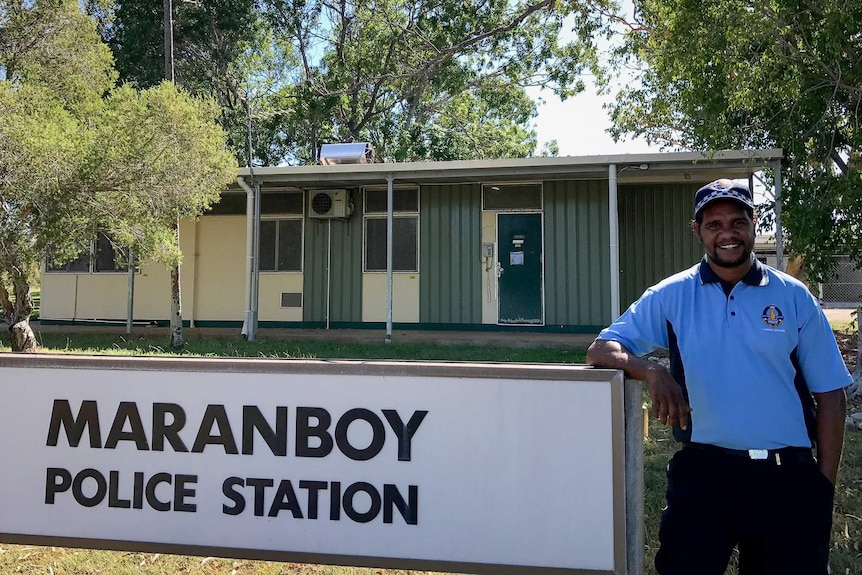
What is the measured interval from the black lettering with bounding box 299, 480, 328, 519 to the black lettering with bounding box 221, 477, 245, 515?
22 centimetres

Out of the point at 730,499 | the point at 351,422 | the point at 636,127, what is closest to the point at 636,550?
the point at 730,499

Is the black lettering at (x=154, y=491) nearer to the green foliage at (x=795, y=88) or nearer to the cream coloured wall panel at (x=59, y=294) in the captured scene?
the green foliage at (x=795, y=88)

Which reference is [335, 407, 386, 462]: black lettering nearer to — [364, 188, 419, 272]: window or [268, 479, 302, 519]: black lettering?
→ [268, 479, 302, 519]: black lettering

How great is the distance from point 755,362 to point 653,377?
0.90 feet

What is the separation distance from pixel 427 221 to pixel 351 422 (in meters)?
9.01

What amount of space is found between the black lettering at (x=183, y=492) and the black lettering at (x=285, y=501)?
282 millimetres

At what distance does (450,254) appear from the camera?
36.0ft

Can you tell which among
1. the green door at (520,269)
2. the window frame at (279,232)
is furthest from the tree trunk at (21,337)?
the green door at (520,269)

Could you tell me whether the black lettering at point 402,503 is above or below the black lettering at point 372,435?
below

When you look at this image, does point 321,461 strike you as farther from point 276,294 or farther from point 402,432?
point 276,294

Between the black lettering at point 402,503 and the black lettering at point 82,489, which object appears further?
the black lettering at point 82,489

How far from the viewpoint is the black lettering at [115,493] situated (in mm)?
2234

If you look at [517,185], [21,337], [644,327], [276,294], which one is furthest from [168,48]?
[644,327]

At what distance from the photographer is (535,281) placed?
10.7 m
